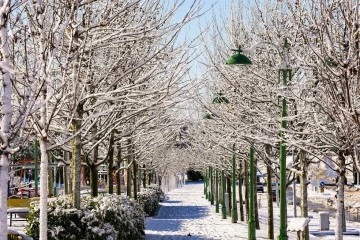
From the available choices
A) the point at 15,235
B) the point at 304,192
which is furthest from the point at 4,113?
the point at 304,192

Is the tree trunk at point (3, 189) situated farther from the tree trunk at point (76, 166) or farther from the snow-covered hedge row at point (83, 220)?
the tree trunk at point (76, 166)

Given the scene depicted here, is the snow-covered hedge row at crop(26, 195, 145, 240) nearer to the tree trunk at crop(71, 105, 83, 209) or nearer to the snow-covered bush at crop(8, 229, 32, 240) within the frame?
the tree trunk at crop(71, 105, 83, 209)

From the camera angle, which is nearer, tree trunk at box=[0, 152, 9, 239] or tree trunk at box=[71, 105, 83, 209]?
tree trunk at box=[0, 152, 9, 239]

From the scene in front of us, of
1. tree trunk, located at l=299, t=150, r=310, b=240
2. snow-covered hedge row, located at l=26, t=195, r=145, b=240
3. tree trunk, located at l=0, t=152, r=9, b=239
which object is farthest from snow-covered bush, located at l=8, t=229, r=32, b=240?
tree trunk, located at l=299, t=150, r=310, b=240

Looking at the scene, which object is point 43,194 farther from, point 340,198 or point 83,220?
point 340,198

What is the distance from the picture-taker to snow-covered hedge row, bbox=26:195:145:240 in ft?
39.9


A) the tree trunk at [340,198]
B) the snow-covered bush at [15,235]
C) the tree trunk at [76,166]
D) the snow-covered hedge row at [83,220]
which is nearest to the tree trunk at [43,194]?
the snow-covered bush at [15,235]

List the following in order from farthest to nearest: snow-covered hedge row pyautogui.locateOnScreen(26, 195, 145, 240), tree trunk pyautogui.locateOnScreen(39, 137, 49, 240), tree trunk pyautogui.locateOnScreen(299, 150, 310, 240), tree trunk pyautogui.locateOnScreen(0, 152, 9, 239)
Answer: tree trunk pyautogui.locateOnScreen(299, 150, 310, 240)
snow-covered hedge row pyautogui.locateOnScreen(26, 195, 145, 240)
tree trunk pyautogui.locateOnScreen(39, 137, 49, 240)
tree trunk pyautogui.locateOnScreen(0, 152, 9, 239)

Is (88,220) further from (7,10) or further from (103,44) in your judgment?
(7,10)

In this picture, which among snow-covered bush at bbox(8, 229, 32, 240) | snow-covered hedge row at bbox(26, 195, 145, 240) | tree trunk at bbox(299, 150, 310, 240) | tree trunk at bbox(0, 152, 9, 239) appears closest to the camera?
tree trunk at bbox(0, 152, 9, 239)

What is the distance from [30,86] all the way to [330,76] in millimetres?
Result: 4064

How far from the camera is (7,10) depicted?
247 inches

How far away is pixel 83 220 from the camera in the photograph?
40.7 ft

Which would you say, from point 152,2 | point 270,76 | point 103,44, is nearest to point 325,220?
point 270,76
